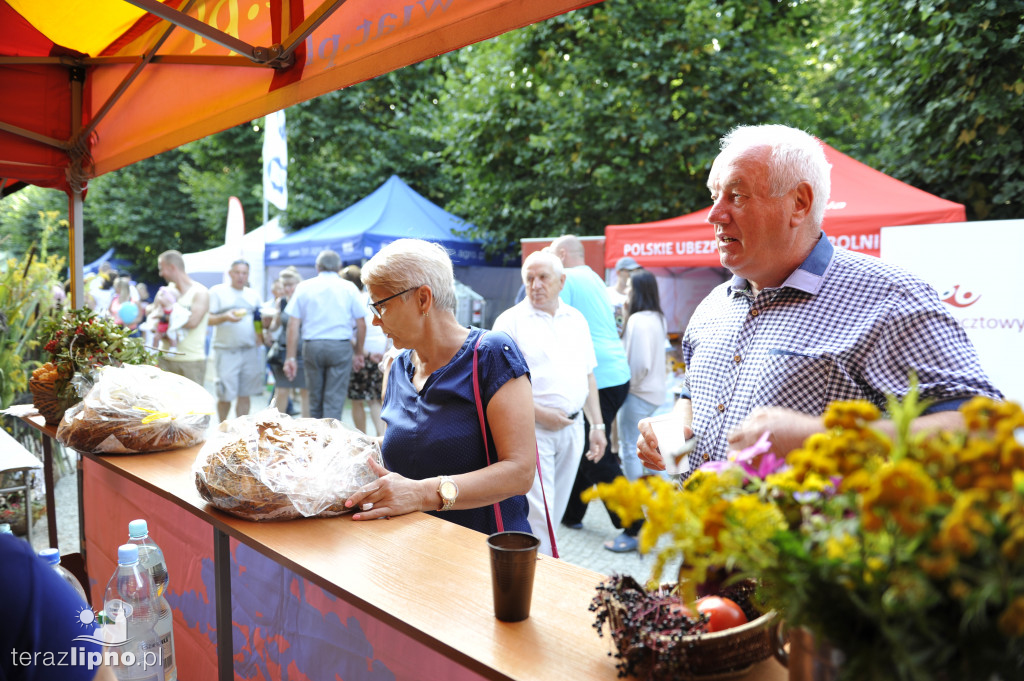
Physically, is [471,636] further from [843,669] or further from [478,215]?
[478,215]

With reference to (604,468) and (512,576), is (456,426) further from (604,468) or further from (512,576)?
(604,468)

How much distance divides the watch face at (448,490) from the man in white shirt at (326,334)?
526 cm

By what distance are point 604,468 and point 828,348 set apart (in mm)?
3499

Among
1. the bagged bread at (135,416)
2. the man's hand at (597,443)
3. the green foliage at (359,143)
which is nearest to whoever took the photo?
the bagged bread at (135,416)

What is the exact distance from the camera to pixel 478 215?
13.0 meters

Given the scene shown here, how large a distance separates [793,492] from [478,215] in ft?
41.3

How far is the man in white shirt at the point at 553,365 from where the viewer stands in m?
3.92

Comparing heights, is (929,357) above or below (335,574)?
above

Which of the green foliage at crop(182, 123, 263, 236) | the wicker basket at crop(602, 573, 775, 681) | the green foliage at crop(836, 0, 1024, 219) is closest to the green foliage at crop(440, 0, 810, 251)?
the green foliage at crop(836, 0, 1024, 219)

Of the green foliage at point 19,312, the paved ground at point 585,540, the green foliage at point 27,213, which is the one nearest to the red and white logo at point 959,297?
the paved ground at point 585,540

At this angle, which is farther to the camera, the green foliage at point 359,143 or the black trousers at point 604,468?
the green foliage at point 359,143

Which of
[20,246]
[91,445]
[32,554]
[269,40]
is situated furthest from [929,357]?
[20,246]

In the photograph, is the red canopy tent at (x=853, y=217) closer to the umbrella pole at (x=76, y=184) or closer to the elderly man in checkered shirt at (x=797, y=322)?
the elderly man in checkered shirt at (x=797, y=322)

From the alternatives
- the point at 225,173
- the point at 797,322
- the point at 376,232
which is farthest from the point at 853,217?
the point at 225,173
